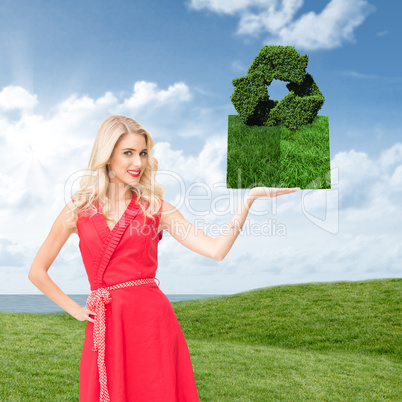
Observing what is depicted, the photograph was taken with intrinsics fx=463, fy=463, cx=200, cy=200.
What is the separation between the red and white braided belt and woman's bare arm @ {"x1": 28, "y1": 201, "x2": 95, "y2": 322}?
14 cm

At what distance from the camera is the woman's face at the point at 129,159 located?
2430 mm

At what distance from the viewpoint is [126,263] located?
2.28 meters

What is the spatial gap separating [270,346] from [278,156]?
4.60 meters

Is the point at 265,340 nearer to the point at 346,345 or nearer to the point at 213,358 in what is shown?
the point at 346,345

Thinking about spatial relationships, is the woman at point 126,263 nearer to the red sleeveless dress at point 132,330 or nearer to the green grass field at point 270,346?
the red sleeveless dress at point 132,330

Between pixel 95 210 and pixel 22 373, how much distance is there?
4.99 meters

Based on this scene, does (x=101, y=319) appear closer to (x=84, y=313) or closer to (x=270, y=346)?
(x=84, y=313)

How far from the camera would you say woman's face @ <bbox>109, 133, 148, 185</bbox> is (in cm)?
243

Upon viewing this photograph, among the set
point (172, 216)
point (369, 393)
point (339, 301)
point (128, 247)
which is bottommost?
point (369, 393)

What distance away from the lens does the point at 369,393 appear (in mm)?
6434

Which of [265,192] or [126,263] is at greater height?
[265,192]

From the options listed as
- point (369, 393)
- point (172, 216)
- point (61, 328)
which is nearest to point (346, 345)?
point (369, 393)

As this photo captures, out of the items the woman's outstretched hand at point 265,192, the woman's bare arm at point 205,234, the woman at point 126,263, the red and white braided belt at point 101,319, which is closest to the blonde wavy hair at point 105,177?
the woman at point 126,263

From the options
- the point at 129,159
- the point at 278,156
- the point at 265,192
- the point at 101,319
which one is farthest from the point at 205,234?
the point at 278,156
